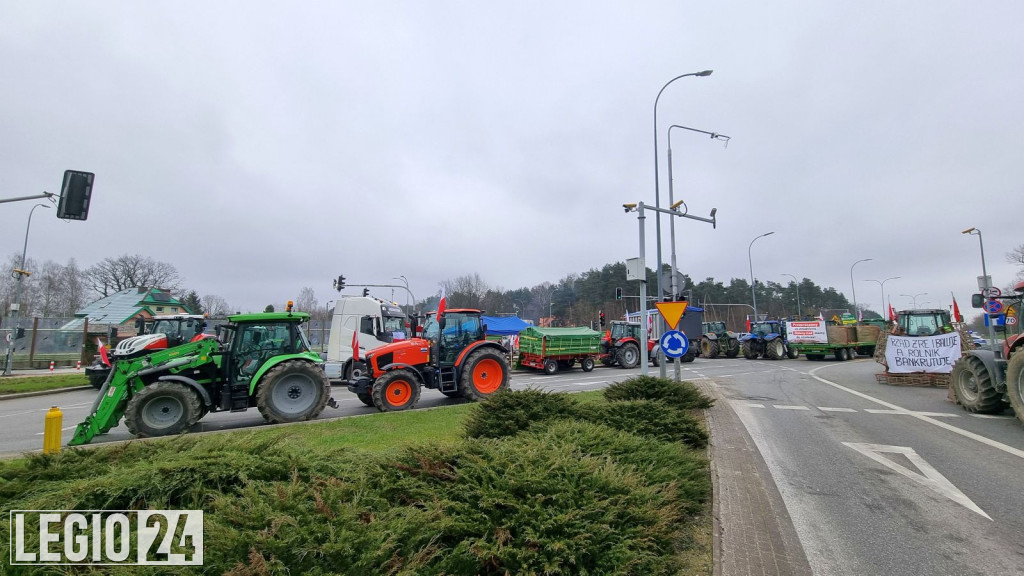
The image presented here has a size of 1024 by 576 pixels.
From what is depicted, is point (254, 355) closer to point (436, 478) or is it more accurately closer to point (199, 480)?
point (199, 480)

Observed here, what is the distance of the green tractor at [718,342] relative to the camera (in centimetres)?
3312

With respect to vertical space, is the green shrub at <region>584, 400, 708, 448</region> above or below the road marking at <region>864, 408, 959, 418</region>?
above

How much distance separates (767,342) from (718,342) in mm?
3709

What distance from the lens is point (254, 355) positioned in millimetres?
10078

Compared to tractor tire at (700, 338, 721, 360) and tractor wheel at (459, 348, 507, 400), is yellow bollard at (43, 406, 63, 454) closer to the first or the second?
tractor wheel at (459, 348, 507, 400)

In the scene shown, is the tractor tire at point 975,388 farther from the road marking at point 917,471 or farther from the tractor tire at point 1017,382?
the road marking at point 917,471

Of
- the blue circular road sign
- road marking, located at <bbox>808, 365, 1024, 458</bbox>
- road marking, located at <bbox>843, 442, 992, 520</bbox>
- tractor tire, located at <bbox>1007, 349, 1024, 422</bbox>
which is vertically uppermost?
the blue circular road sign

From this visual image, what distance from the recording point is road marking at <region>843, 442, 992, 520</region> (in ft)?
16.2

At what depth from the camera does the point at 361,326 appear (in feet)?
66.1

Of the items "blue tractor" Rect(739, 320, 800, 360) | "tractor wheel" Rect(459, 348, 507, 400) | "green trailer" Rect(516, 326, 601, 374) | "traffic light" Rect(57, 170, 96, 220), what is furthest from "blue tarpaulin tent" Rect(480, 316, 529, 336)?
"traffic light" Rect(57, 170, 96, 220)

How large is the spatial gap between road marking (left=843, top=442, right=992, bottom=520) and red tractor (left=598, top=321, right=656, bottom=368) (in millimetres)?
17078

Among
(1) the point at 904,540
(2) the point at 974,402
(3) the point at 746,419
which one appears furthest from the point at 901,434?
(1) the point at 904,540

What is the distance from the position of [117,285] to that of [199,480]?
71.8m

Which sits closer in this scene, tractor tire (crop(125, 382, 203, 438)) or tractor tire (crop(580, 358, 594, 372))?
tractor tire (crop(125, 382, 203, 438))
